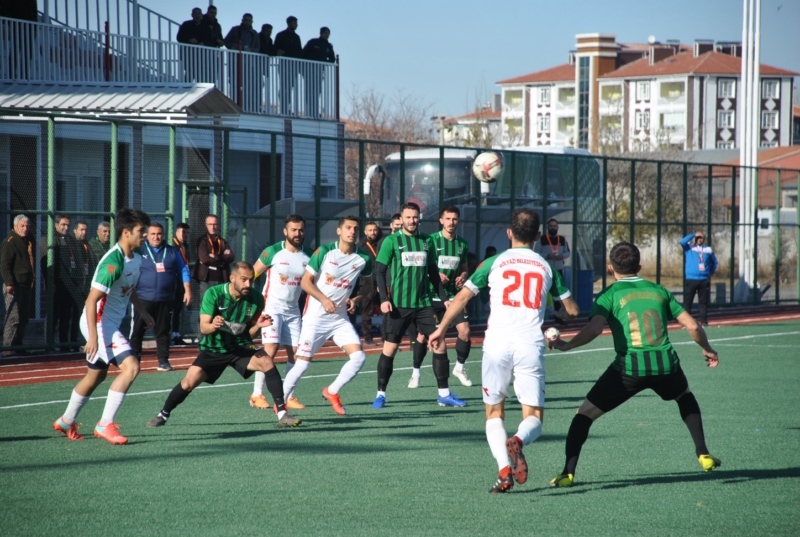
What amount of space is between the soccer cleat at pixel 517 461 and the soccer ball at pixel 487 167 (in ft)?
45.6

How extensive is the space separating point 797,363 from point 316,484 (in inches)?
368

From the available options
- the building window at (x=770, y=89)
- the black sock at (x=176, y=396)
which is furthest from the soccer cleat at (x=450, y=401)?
the building window at (x=770, y=89)

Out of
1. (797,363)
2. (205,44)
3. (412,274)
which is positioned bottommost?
(797,363)

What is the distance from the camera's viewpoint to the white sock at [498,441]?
5711mm

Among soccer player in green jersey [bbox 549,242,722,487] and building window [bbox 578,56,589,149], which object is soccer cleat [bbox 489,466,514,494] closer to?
soccer player in green jersey [bbox 549,242,722,487]

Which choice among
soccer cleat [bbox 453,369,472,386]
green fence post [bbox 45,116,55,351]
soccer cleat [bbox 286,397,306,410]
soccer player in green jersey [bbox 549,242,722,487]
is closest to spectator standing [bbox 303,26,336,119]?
green fence post [bbox 45,116,55,351]

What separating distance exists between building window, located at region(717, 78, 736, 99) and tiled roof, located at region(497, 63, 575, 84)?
16.8 metres

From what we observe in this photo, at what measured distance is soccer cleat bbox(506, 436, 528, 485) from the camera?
548cm

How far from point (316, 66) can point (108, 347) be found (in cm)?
1640

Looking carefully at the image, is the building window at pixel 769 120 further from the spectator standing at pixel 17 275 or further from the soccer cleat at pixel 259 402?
the soccer cleat at pixel 259 402

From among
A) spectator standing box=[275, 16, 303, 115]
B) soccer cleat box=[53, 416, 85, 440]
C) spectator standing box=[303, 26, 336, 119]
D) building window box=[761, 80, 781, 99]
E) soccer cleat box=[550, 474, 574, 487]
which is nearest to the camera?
soccer cleat box=[550, 474, 574, 487]

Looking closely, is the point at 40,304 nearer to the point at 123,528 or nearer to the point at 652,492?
the point at 123,528

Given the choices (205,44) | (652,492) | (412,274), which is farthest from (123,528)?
(205,44)

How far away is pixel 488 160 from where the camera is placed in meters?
19.1
